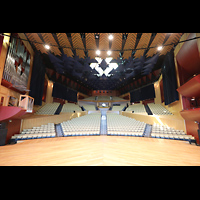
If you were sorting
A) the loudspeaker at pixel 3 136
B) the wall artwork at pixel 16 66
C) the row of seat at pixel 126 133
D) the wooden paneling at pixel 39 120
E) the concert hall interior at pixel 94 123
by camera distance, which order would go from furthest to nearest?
the wooden paneling at pixel 39 120, the row of seat at pixel 126 133, the wall artwork at pixel 16 66, the loudspeaker at pixel 3 136, the concert hall interior at pixel 94 123

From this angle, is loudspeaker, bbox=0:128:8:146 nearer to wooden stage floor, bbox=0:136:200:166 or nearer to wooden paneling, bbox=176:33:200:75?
wooden stage floor, bbox=0:136:200:166

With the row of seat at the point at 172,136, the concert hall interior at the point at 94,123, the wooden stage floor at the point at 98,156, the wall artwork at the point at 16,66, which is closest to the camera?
the wooden stage floor at the point at 98,156

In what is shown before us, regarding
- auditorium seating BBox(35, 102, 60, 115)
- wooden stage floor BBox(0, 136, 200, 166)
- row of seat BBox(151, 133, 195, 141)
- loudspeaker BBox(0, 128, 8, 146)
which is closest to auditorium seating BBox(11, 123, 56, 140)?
loudspeaker BBox(0, 128, 8, 146)

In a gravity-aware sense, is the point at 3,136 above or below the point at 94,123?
below

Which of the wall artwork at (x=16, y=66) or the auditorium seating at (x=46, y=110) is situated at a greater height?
the wall artwork at (x=16, y=66)

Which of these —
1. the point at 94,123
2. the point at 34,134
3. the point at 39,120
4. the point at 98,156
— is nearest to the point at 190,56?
the point at 98,156

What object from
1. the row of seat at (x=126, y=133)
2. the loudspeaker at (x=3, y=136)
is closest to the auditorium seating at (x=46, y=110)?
the loudspeaker at (x=3, y=136)

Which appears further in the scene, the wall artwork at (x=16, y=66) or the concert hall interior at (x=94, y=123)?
the wall artwork at (x=16, y=66)

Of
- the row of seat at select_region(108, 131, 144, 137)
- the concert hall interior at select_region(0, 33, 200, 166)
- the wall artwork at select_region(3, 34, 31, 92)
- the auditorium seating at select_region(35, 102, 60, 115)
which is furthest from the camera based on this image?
→ the auditorium seating at select_region(35, 102, 60, 115)

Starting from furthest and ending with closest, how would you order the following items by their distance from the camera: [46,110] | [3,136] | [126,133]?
1. [46,110]
2. [126,133]
3. [3,136]

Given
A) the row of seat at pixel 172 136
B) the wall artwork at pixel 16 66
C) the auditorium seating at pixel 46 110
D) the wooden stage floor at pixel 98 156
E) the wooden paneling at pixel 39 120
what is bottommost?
the row of seat at pixel 172 136

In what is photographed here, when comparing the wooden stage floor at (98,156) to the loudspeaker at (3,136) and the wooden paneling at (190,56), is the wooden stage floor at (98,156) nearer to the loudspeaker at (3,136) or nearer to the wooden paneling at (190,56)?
the loudspeaker at (3,136)

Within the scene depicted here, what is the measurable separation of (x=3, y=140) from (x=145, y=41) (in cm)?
1142

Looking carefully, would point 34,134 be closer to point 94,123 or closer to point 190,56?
point 94,123
